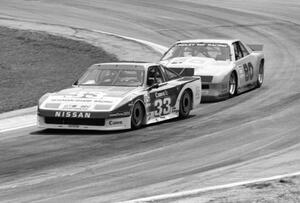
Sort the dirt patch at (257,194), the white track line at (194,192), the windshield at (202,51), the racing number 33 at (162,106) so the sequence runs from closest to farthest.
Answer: the dirt patch at (257,194)
the white track line at (194,192)
the racing number 33 at (162,106)
the windshield at (202,51)

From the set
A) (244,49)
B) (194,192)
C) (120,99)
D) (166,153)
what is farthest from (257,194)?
(244,49)

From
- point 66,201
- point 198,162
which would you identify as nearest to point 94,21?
point 198,162

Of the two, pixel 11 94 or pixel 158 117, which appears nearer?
pixel 158 117

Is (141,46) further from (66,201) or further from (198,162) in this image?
(66,201)

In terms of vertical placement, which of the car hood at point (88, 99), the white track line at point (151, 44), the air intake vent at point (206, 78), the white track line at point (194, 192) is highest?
the white track line at point (194, 192)

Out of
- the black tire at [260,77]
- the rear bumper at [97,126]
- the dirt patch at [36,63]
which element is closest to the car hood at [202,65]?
the black tire at [260,77]

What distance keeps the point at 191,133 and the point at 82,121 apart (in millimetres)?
1818

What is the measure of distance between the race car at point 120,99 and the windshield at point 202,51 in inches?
125

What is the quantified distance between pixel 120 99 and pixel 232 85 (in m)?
5.82

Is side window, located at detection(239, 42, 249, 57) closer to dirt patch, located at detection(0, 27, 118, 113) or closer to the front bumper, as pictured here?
dirt patch, located at detection(0, 27, 118, 113)

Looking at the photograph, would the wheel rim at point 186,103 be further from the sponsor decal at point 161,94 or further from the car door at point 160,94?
the sponsor decal at point 161,94

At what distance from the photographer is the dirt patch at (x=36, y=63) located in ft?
65.1

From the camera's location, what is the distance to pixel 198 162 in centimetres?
1155

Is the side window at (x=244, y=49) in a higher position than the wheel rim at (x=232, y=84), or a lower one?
higher
